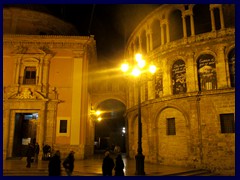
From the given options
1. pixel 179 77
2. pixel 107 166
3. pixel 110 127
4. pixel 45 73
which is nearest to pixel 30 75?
pixel 45 73

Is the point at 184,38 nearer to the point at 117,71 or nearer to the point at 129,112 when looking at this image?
the point at 129,112

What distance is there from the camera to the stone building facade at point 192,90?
16413 millimetres

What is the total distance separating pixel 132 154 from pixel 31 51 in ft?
40.4

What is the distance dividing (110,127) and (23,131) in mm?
15685

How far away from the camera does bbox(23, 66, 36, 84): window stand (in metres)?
19.9

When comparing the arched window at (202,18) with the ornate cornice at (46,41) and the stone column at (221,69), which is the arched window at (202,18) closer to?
the stone column at (221,69)

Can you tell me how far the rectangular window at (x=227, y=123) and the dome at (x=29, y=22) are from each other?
1606cm

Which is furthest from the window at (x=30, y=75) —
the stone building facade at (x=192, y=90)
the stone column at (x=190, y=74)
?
the stone column at (x=190, y=74)

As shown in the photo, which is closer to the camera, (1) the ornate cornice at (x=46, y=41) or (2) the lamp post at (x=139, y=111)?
(2) the lamp post at (x=139, y=111)

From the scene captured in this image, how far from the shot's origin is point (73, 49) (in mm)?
20578

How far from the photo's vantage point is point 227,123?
16328 mm

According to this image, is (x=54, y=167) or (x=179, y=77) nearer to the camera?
(x=54, y=167)

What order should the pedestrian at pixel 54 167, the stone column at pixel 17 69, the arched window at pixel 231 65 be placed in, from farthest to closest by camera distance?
the stone column at pixel 17 69 → the arched window at pixel 231 65 → the pedestrian at pixel 54 167

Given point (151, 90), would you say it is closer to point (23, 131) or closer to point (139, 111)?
point (139, 111)
